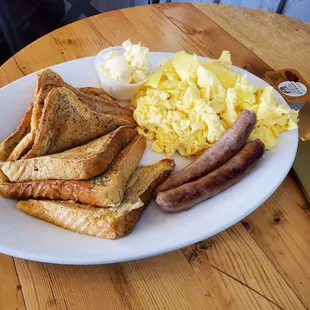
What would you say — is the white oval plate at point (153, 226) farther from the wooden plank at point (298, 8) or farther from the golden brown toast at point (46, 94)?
the wooden plank at point (298, 8)

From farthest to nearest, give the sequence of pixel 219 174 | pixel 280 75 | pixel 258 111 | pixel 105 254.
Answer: pixel 280 75
pixel 258 111
pixel 219 174
pixel 105 254

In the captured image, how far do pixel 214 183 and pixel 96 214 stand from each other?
0.42 metres

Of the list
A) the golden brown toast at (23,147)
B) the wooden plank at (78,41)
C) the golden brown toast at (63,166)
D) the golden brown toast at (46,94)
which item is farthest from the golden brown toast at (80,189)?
the wooden plank at (78,41)

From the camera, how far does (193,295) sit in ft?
3.90

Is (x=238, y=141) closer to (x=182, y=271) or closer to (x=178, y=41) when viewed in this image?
(x=182, y=271)

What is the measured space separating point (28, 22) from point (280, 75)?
209 centimetres

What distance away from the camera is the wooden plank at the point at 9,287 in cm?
114

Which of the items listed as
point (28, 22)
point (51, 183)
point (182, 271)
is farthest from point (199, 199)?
point (28, 22)

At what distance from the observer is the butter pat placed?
1746 millimetres

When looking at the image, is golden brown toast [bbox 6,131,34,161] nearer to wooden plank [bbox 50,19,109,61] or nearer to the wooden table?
the wooden table

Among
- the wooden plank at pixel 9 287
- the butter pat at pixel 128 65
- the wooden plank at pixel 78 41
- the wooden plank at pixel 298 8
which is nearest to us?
the wooden plank at pixel 9 287

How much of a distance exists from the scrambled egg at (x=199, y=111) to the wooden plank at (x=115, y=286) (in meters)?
0.55

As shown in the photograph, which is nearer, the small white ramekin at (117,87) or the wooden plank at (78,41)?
the small white ramekin at (117,87)

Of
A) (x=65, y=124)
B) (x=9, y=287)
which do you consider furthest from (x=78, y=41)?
(x=9, y=287)
